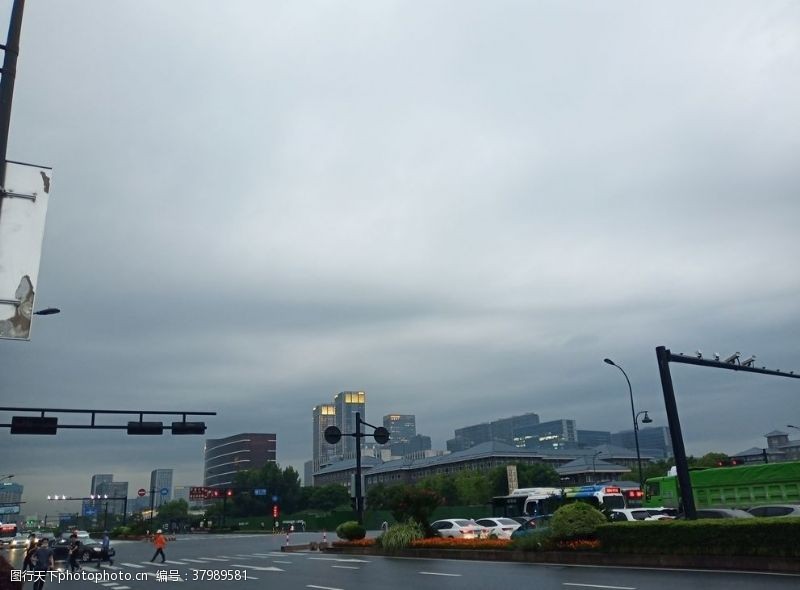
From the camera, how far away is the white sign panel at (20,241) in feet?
19.6

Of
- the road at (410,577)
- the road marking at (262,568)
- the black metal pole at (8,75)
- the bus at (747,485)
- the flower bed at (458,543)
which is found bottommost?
the road marking at (262,568)

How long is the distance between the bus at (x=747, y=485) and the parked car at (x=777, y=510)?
906mm

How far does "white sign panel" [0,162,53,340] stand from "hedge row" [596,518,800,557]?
18551mm

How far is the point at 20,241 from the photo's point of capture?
20.5 ft

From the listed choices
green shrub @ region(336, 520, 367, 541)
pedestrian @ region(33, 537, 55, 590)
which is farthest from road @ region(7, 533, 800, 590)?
green shrub @ region(336, 520, 367, 541)

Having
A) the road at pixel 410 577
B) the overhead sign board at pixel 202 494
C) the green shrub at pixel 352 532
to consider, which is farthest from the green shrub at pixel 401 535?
the overhead sign board at pixel 202 494

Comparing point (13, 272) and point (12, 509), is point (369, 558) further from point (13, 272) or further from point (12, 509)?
point (12, 509)

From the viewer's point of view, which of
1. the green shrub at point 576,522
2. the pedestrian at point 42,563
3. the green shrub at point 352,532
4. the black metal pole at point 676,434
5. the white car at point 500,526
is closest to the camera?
the pedestrian at point 42,563

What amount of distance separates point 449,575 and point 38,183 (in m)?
18.0

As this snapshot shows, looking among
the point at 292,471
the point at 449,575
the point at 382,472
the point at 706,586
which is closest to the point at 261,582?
the point at 449,575

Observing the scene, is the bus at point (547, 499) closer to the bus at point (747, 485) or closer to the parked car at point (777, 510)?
the bus at point (747, 485)

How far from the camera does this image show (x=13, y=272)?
239 inches

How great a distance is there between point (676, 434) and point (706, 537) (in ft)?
14.7

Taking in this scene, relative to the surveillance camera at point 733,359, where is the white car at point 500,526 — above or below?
below
